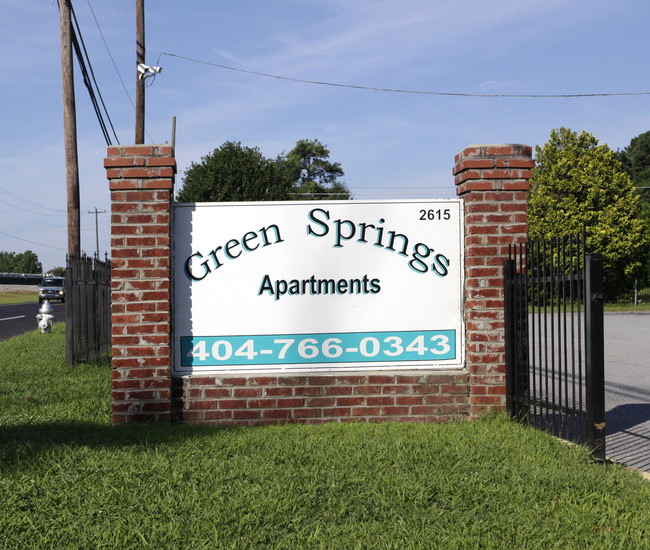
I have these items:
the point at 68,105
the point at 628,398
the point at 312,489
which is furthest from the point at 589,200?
the point at 312,489

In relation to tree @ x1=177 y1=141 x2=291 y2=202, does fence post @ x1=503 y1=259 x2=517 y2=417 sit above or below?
below

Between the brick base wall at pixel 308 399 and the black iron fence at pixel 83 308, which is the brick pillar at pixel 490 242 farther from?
the black iron fence at pixel 83 308

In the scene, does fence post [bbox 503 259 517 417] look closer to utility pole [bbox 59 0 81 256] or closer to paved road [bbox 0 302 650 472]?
paved road [bbox 0 302 650 472]

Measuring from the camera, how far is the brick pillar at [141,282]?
6016 millimetres

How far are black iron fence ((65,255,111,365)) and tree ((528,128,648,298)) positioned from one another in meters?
26.9

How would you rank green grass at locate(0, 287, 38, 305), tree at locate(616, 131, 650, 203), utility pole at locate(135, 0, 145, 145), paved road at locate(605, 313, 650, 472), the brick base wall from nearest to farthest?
paved road at locate(605, 313, 650, 472) → the brick base wall → utility pole at locate(135, 0, 145, 145) → green grass at locate(0, 287, 38, 305) → tree at locate(616, 131, 650, 203)

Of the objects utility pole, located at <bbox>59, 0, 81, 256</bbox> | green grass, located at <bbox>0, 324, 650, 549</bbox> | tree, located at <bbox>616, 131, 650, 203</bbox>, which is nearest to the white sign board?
green grass, located at <bbox>0, 324, 650, 549</bbox>

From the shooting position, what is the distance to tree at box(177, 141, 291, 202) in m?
26.8

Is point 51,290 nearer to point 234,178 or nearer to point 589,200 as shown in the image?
point 234,178

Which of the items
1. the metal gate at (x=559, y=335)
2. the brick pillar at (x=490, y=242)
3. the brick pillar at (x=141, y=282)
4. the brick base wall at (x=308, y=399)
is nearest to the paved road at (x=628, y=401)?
the metal gate at (x=559, y=335)

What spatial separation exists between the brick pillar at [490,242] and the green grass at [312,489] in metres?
0.41

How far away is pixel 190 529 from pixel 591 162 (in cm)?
3444

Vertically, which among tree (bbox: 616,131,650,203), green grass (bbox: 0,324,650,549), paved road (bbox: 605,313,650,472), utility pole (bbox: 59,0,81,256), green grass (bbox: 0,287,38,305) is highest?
tree (bbox: 616,131,650,203)

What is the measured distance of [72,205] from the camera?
14141mm
